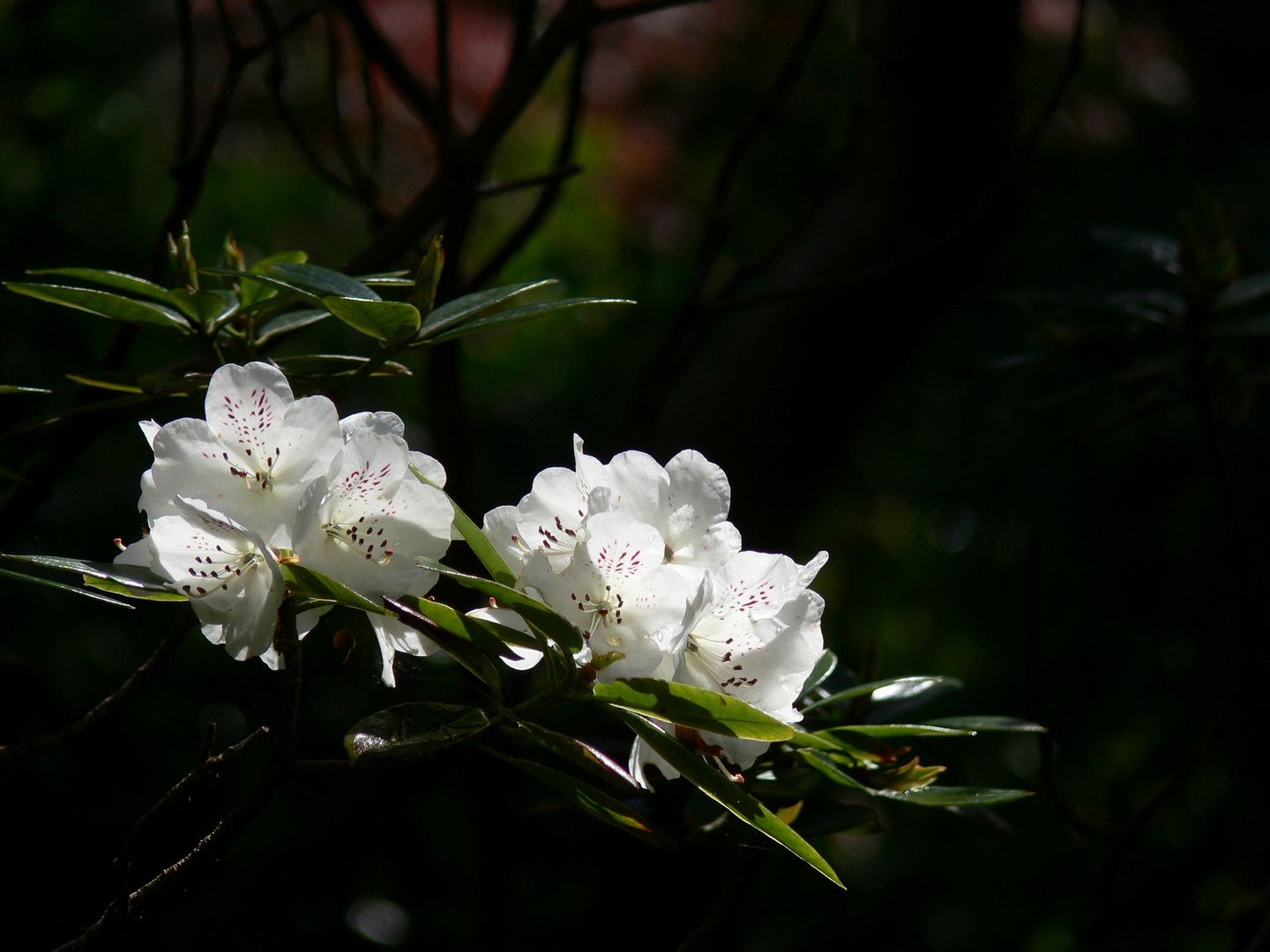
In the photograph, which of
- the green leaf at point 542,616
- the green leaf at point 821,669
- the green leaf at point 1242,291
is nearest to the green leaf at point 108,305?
the green leaf at point 542,616

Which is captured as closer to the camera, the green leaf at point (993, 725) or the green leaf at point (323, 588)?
the green leaf at point (323, 588)

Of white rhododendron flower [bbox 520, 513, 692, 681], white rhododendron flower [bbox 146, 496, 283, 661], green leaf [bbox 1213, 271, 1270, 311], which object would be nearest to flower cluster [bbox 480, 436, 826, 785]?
white rhododendron flower [bbox 520, 513, 692, 681]

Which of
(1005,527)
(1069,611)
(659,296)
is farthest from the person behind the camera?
(659,296)

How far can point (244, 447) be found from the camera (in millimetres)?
476

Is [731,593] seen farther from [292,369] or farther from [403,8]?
[403,8]

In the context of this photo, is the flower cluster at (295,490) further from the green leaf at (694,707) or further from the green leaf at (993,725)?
the green leaf at (993,725)

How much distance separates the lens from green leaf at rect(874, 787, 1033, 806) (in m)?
0.56

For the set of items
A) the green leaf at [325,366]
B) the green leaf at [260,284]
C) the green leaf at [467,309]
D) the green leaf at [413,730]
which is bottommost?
the green leaf at [413,730]

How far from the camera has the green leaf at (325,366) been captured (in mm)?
590

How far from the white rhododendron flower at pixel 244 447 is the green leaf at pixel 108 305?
0.31ft

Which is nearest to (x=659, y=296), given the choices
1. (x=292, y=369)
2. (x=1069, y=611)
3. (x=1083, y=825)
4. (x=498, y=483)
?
(x=498, y=483)

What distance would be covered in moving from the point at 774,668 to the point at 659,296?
1.80m

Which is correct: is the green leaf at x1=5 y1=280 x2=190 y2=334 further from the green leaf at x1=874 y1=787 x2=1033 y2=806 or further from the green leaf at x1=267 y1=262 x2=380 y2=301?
the green leaf at x1=874 y1=787 x2=1033 y2=806

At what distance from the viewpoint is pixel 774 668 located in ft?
1.60
